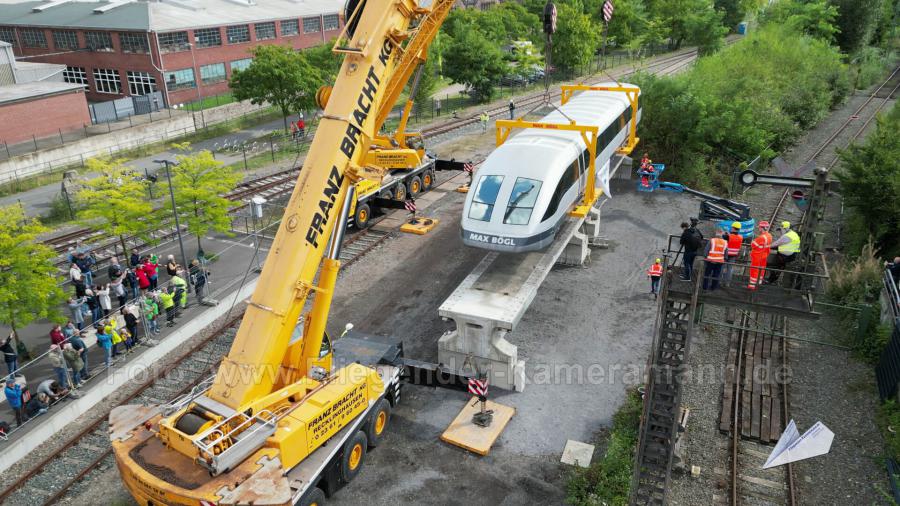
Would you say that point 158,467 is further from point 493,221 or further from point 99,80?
point 99,80

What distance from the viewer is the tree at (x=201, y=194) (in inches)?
856

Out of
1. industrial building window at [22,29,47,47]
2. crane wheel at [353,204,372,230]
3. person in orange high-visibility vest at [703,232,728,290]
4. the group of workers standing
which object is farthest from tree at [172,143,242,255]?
industrial building window at [22,29,47,47]

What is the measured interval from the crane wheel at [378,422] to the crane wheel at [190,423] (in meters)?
3.89

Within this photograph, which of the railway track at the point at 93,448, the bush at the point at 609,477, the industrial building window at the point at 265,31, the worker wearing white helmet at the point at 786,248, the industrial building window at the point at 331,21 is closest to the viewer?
the bush at the point at 609,477

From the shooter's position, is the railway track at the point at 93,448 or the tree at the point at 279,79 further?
the tree at the point at 279,79

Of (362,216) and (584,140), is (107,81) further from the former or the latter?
(584,140)

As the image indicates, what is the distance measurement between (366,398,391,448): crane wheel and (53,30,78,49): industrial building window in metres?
48.0

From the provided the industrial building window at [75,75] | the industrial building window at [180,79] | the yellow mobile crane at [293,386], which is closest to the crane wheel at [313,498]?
the yellow mobile crane at [293,386]

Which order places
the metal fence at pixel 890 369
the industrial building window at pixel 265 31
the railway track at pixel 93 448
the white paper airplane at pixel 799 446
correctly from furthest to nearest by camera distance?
the industrial building window at pixel 265 31
the metal fence at pixel 890 369
the railway track at pixel 93 448
the white paper airplane at pixel 799 446

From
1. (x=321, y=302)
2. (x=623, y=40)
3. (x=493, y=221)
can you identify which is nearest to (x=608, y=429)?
(x=493, y=221)

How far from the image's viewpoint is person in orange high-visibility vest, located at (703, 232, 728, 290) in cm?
1296

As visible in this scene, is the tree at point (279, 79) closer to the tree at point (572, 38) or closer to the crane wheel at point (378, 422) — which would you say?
the tree at point (572, 38)

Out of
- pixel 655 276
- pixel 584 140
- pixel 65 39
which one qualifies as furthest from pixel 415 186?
pixel 65 39

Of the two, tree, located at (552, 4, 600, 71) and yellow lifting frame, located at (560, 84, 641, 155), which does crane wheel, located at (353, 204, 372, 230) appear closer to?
yellow lifting frame, located at (560, 84, 641, 155)
